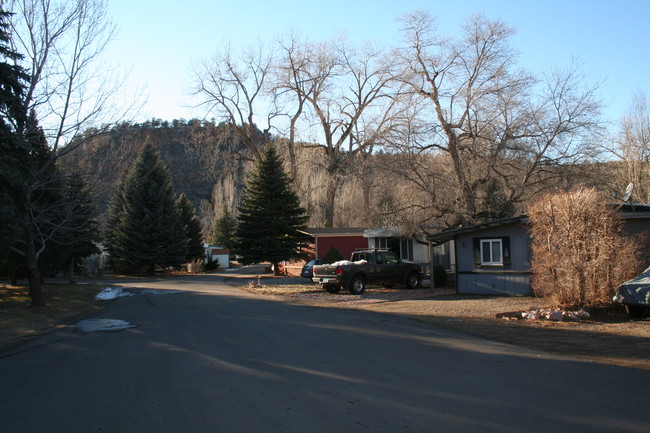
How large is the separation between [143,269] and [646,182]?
39975mm

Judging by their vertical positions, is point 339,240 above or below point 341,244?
above

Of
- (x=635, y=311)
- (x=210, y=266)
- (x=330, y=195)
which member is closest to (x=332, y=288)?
(x=635, y=311)

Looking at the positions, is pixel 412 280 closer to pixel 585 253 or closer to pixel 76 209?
pixel 585 253

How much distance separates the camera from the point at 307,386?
705cm

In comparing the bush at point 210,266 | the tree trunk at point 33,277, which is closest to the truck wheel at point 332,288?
the tree trunk at point 33,277

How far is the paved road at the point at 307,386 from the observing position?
18.2ft

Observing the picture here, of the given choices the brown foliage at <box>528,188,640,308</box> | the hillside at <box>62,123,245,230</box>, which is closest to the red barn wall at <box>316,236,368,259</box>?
the hillside at <box>62,123,245,230</box>

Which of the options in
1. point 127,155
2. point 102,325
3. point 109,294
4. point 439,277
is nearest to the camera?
point 102,325

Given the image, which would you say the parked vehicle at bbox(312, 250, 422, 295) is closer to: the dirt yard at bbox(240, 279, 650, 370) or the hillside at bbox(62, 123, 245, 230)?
the dirt yard at bbox(240, 279, 650, 370)

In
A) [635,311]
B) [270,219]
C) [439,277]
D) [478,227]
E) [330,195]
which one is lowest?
[635,311]

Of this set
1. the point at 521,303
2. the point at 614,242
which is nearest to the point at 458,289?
the point at 521,303

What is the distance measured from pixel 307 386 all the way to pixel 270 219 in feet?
105

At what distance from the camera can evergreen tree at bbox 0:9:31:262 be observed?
14.4 m

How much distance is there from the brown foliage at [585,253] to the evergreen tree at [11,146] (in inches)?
599
